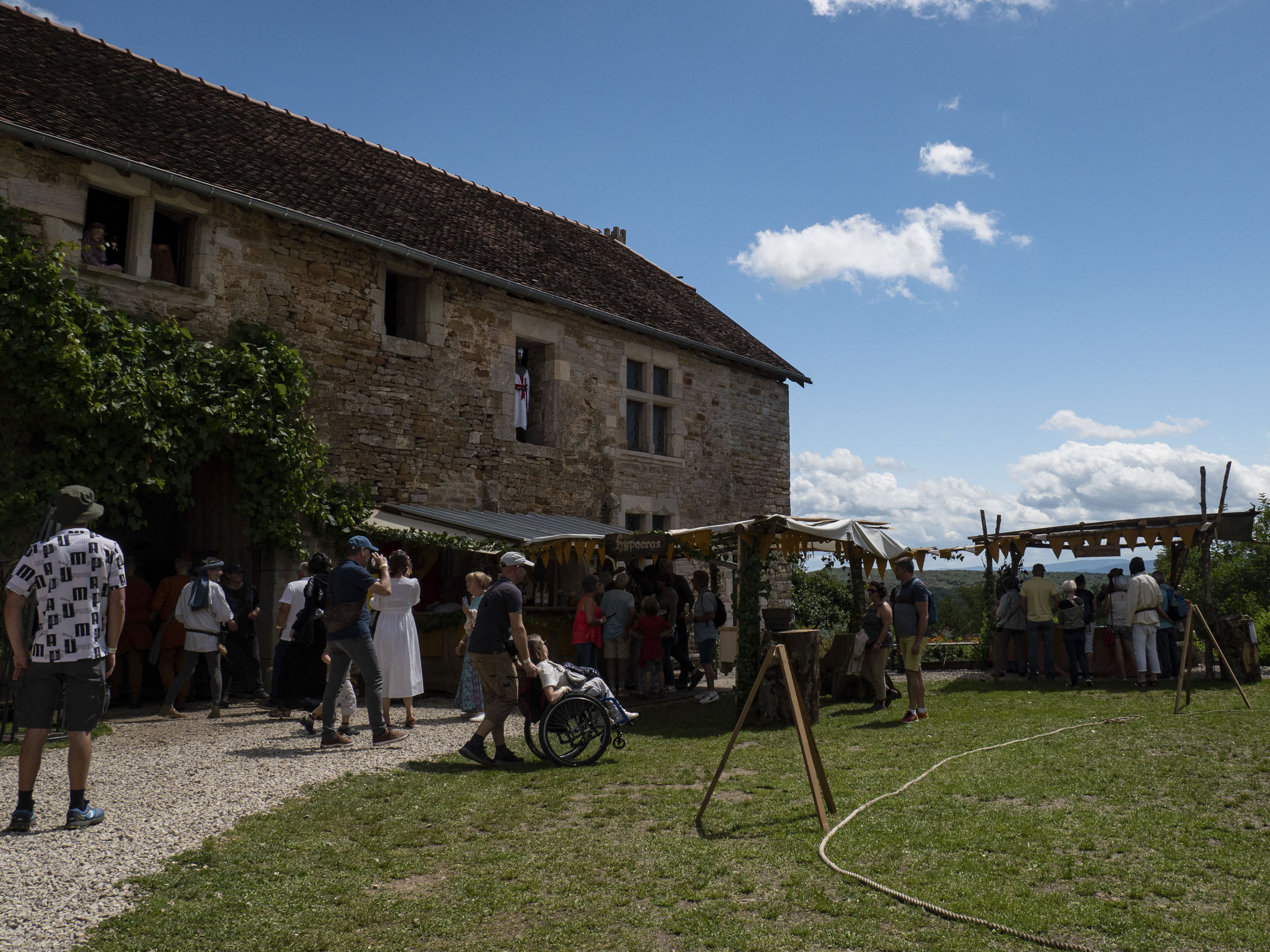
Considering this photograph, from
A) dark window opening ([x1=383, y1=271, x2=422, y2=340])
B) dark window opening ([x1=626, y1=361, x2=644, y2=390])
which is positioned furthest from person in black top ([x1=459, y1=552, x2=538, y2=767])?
dark window opening ([x1=626, y1=361, x2=644, y2=390])

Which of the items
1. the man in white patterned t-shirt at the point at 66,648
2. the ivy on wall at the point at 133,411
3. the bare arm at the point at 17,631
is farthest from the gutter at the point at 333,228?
the bare arm at the point at 17,631

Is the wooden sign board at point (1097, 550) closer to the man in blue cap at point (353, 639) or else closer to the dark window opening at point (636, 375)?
the dark window opening at point (636, 375)

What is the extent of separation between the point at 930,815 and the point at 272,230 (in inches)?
384

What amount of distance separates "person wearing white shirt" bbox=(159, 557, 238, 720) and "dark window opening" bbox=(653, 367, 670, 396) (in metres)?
8.50

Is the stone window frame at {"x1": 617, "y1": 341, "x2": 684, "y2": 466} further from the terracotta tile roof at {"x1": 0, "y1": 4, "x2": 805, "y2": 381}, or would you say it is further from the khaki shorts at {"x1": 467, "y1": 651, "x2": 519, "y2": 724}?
the khaki shorts at {"x1": 467, "y1": 651, "x2": 519, "y2": 724}

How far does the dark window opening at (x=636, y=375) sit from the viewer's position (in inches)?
605

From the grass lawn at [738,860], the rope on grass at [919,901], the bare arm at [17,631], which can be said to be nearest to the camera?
the rope on grass at [919,901]

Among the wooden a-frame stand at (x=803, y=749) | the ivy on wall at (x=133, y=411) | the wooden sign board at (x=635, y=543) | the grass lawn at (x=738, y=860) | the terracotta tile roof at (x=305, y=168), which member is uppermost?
the terracotta tile roof at (x=305, y=168)

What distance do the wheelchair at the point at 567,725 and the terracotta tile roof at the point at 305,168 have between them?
719 cm

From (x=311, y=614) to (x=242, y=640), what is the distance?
86.3 inches

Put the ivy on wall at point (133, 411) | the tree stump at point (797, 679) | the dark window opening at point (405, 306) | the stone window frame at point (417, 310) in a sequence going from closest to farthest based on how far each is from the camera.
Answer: the tree stump at point (797, 679) → the ivy on wall at point (133, 411) → the stone window frame at point (417, 310) → the dark window opening at point (405, 306)

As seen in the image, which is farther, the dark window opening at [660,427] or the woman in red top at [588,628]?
the dark window opening at [660,427]

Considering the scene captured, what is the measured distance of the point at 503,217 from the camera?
15.7 meters

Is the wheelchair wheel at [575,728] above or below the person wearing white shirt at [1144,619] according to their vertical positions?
below
